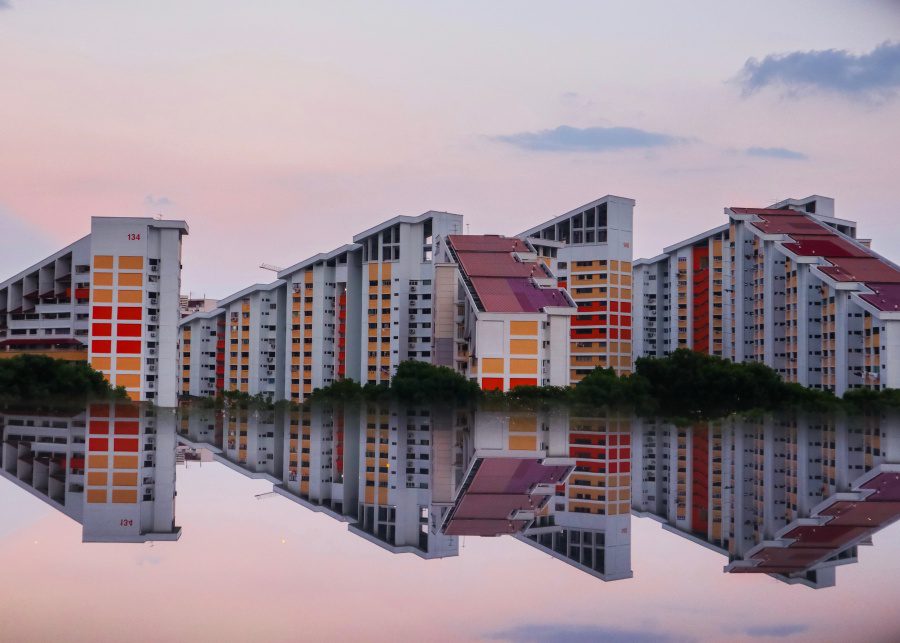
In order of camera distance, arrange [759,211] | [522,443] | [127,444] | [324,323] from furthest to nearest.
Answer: [324,323], [759,211], [522,443], [127,444]

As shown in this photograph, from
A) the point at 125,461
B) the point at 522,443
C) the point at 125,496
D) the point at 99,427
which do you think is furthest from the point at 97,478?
the point at 99,427

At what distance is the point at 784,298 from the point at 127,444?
28.6 metres

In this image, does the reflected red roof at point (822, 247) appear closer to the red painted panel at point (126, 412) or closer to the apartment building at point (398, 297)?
the apartment building at point (398, 297)

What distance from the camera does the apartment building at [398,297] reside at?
4066 cm

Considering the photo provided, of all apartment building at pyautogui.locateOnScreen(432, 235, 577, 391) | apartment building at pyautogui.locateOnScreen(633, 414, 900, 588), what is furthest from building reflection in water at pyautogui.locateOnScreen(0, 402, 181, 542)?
apartment building at pyautogui.locateOnScreen(432, 235, 577, 391)

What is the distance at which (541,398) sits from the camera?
28.9 meters

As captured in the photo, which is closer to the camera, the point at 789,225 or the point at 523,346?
the point at 523,346

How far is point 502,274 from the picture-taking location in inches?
1352

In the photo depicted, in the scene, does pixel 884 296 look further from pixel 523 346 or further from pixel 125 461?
pixel 125 461

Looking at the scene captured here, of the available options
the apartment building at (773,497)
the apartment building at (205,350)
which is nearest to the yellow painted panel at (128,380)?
the apartment building at (205,350)

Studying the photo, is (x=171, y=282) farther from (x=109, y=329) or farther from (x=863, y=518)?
(x=863, y=518)

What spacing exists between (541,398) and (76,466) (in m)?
20.6

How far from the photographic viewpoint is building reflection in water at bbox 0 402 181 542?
6445 mm

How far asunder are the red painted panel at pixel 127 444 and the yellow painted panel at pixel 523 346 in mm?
19732
